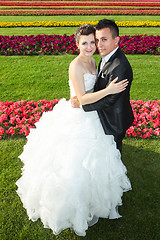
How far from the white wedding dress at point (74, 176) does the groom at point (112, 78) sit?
0.56 feet

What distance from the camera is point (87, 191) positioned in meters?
2.76

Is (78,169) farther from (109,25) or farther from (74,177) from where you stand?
(109,25)

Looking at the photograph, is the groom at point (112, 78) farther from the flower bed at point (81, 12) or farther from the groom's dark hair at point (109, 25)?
the flower bed at point (81, 12)

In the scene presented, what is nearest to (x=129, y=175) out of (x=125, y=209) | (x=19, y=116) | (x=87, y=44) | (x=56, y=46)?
(x=125, y=209)

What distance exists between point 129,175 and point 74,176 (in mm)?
2074

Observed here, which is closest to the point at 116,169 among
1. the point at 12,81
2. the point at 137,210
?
the point at 137,210

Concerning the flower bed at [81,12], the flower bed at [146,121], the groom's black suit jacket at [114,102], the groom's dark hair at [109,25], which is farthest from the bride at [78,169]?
the flower bed at [81,12]

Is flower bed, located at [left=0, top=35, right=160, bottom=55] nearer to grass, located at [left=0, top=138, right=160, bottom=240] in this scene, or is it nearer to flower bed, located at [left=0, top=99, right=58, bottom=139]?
flower bed, located at [left=0, top=99, right=58, bottom=139]

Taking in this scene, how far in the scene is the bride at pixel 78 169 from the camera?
2686 millimetres

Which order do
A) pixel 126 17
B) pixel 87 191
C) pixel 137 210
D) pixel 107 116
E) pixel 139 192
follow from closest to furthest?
pixel 87 191, pixel 107 116, pixel 137 210, pixel 139 192, pixel 126 17

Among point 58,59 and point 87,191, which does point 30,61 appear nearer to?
point 58,59

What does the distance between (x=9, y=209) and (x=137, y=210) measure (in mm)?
2341

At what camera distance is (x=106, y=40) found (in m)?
2.74

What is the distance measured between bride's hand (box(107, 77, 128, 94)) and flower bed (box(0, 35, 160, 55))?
832 cm
